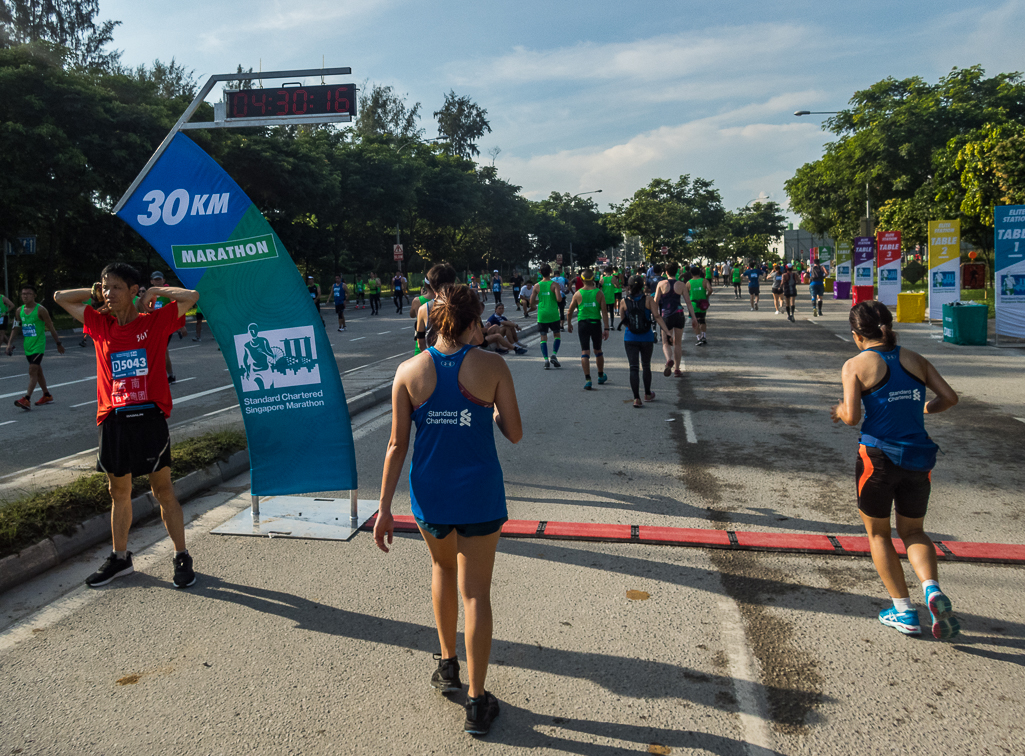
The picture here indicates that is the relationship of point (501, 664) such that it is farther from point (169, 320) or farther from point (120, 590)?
point (169, 320)

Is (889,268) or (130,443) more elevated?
(889,268)

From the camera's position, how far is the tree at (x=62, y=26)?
125ft

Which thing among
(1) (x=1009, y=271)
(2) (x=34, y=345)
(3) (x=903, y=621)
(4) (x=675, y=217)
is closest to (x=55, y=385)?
(2) (x=34, y=345)

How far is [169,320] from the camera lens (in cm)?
494

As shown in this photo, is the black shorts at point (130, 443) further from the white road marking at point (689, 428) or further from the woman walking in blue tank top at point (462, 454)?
the white road marking at point (689, 428)

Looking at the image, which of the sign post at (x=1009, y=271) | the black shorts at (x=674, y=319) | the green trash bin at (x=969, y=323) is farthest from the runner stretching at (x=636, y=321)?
the green trash bin at (x=969, y=323)

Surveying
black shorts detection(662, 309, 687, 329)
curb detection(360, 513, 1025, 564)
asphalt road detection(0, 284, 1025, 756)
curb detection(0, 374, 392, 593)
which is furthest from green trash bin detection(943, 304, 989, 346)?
curb detection(0, 374, 392, 593)

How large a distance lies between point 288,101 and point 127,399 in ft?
25.7

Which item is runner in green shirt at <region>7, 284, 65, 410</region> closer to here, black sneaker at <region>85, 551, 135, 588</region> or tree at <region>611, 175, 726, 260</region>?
black sneaker at <region>85, 551, 135, 588</region>

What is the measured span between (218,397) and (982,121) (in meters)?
38.3

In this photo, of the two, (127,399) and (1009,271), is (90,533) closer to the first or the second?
(127,399)

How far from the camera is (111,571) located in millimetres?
4871

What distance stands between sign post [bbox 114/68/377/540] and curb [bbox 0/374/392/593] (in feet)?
2.50

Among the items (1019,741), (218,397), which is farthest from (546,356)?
(1019,741)
